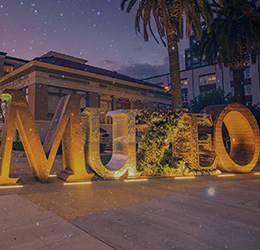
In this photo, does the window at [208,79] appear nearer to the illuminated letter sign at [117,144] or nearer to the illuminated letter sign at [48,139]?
the illuminated letter sign at [117,144]

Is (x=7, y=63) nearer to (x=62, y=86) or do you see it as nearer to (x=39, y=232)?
(x=62, y=86)

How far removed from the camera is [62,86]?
27.9 m

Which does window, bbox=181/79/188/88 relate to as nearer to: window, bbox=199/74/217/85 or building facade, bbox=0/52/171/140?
window, bbox=199/74/217/85

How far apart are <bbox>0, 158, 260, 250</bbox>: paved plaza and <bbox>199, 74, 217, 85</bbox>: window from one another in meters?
45.2

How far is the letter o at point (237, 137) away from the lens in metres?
9.60

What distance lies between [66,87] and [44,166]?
22.3 m

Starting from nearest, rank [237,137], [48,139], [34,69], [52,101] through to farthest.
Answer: [48,139] < [237,137] < [34,69] < [52,101]

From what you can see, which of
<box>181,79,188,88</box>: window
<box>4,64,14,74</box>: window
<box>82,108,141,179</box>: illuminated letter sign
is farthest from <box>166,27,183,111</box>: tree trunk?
<box>181,79,188,88</box>: window

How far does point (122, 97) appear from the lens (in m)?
34.7

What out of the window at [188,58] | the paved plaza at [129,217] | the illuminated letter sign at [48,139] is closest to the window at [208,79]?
the window at [188,58]

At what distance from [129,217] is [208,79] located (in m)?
49.8

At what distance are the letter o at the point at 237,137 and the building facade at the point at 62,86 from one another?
651 inches

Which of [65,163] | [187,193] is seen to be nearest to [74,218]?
[187,193]

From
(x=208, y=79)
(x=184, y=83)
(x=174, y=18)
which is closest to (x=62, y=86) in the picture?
(x=174, y=18)
